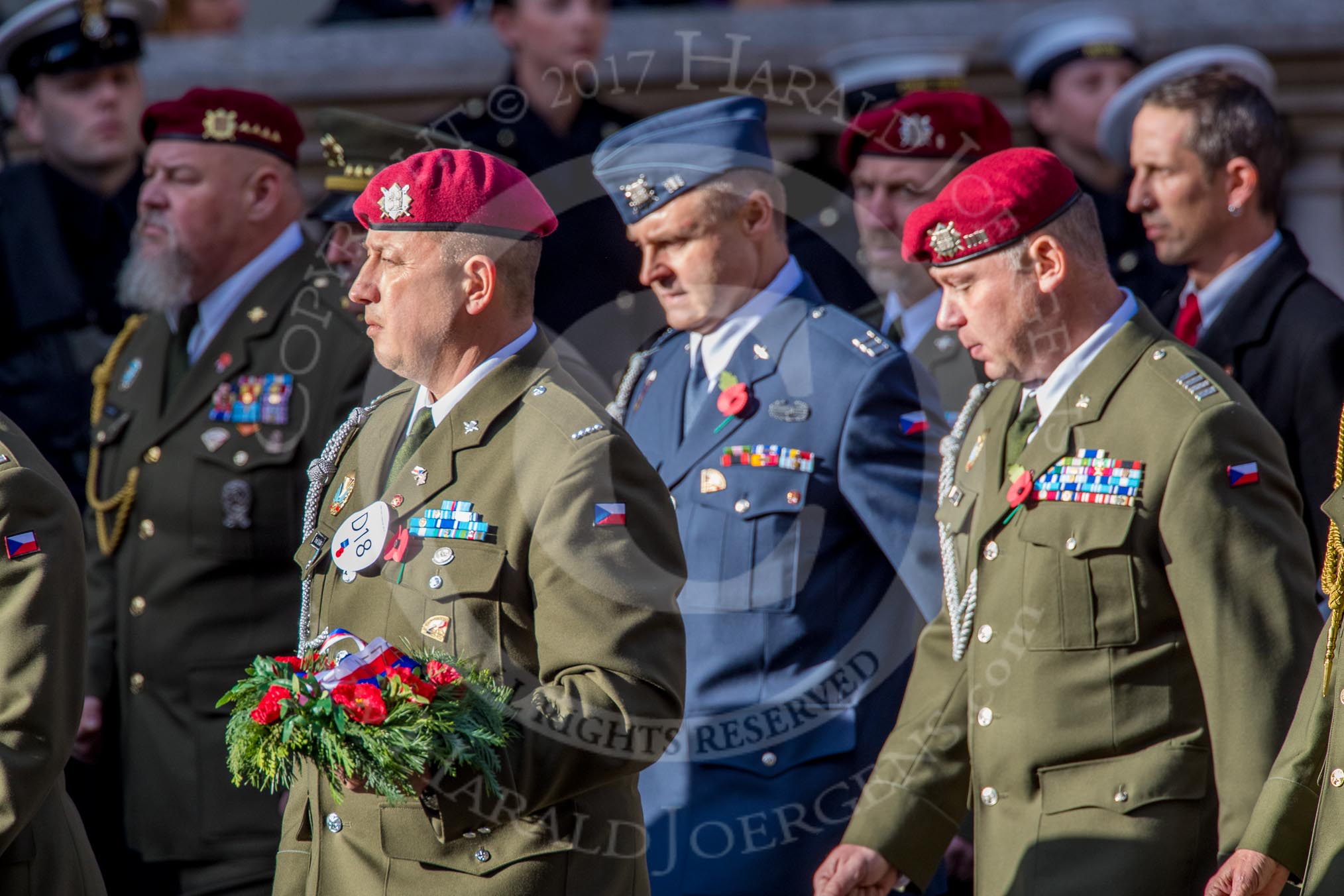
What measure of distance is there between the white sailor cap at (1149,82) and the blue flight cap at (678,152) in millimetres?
1407

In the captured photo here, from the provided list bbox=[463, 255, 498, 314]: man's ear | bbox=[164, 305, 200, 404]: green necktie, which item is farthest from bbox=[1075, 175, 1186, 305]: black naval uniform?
bbox=[463, 255, 498, 314]: man's ear

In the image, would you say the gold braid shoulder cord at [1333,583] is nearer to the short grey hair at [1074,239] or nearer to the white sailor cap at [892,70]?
the short grey hair at [1074,239]

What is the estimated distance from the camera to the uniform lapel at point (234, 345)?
16.4 ft

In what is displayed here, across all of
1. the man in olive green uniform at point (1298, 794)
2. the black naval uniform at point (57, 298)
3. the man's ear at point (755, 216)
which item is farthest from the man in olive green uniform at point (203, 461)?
the man in olive green uniform at point (1298, 794)

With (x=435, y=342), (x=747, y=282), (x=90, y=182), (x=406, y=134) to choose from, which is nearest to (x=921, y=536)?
(x=747, y=282)

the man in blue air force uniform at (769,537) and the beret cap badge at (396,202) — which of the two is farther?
the man in blue air force uniform at (769,537)

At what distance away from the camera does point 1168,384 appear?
3.57 m

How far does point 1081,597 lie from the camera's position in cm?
354

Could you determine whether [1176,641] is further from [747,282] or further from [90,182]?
[90,182]

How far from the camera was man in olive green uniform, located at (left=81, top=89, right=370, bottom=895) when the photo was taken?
484 centimetres

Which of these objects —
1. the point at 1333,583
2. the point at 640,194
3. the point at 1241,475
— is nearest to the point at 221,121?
the point at 640,194

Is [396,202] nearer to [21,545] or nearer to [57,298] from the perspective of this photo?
[21,545]

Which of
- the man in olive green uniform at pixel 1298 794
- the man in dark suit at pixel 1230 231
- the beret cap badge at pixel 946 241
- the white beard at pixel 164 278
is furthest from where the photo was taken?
the white beard at pixel 164 278

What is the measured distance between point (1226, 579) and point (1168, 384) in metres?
0.40
